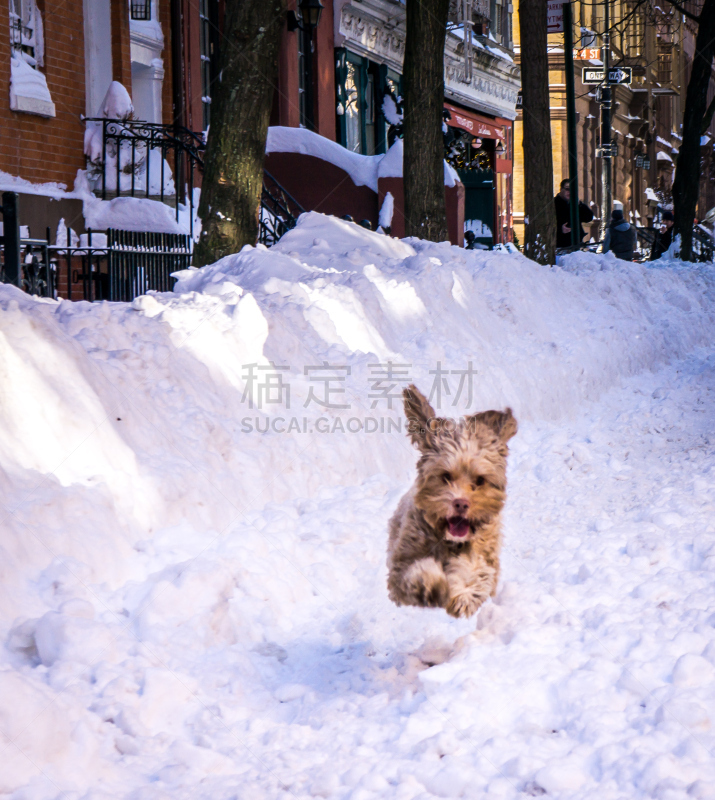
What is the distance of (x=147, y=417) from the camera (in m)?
6.27

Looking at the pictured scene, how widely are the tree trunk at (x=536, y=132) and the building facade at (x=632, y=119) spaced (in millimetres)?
18089

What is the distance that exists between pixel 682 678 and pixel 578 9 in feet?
158

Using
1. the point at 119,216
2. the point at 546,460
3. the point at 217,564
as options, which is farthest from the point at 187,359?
the point at 119,216

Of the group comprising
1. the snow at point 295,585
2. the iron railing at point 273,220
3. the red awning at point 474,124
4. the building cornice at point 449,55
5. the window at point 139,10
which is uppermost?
the building cornice at point 449,55

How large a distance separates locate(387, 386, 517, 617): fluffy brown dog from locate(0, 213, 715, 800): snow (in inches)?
12.3

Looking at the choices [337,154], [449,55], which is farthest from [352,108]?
[449,55]

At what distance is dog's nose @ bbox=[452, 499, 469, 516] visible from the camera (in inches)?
166

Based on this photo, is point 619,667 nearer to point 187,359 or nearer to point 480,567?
point 480,567

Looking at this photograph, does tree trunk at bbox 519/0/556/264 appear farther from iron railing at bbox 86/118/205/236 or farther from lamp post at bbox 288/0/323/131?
iron railing at bbox 86/118/205/236

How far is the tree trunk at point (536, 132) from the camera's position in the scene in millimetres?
18688

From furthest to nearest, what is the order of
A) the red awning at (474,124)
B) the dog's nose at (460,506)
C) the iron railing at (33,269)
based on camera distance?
the red awning at (474,124) < the iron railing at (33,269) < the dog's nose at (460,506)

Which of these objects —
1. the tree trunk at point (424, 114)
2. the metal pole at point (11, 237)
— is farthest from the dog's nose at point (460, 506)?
the tree trunk at point (424, 114)

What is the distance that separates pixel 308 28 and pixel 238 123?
11.0 m

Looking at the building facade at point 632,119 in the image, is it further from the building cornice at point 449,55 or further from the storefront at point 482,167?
the building cornice at point 449,55
